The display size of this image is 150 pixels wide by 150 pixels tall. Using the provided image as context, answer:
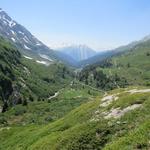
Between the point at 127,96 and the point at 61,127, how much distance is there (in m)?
11.5

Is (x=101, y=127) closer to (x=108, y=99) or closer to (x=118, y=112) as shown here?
(x=118, y=112)

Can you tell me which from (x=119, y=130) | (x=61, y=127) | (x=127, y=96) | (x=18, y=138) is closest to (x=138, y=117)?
(x=119, y=130)

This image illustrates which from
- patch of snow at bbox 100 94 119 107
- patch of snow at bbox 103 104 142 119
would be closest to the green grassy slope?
patch of snow at bbox 103 104 142 119

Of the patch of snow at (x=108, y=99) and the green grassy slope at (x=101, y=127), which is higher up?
the patch of snow at (x=108, y=99)

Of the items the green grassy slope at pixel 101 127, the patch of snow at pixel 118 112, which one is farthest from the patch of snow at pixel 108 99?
the patch of snow at pixel 118 112

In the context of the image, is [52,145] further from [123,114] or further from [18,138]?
[18,138]

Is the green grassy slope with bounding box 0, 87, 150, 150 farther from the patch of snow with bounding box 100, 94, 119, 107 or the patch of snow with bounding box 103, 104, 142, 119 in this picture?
the patch of snow with bounding box 100, 94, 119, 107

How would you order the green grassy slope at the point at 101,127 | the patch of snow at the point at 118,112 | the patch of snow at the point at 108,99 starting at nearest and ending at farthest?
1. the green grassy slope at the point at 101,127
2. the patch of snow at the point at 118,112
3. the patch of snow at the point at 108,99

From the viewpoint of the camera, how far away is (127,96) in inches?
2126

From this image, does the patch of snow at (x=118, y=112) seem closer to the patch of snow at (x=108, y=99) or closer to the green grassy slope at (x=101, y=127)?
the green grassy slope at (x=101, y=127)

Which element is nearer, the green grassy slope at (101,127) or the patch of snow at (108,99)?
the green grassy slope at (101,127)

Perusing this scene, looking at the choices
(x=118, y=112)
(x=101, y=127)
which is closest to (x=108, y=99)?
(x=118, y=112)

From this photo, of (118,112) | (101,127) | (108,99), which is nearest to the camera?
Result: (101,127)

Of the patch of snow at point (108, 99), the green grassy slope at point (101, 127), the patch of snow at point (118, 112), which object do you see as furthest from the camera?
the patch of snow at point (108, 99)
